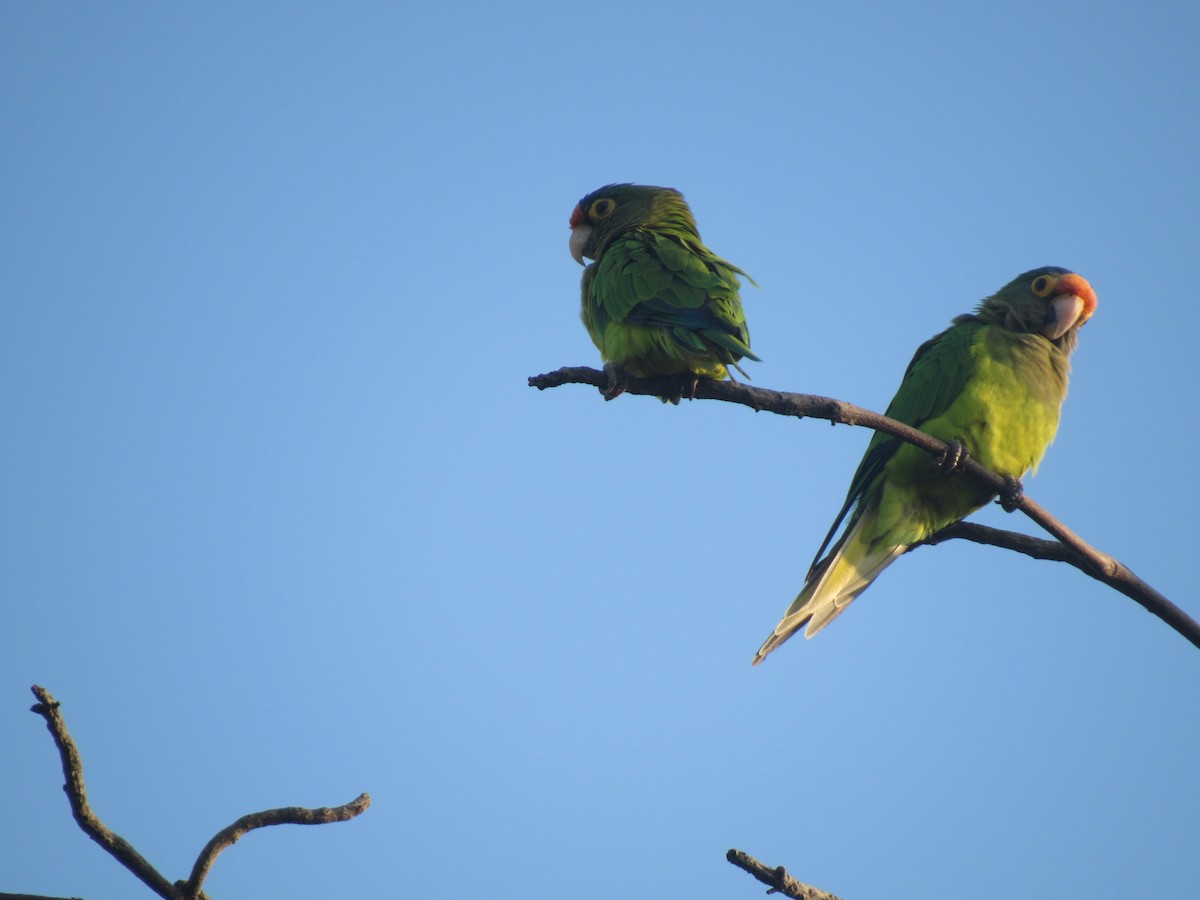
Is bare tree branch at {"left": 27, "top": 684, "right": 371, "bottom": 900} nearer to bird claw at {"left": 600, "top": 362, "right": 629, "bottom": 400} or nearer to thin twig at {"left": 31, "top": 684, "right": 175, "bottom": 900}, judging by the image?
thin twig at {"left": 31, "top": 684, "right": 175, "bottom": 900}

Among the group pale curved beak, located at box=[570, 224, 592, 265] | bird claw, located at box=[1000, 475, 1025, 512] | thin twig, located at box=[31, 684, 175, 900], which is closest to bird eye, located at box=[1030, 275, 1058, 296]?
bird claw, located at box=[1000, 475, 1025, 512]

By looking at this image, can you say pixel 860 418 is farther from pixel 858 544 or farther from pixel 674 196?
pixel 674 196

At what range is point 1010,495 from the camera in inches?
163

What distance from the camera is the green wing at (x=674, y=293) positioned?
4461 mm

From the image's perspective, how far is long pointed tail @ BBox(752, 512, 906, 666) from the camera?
511 cm

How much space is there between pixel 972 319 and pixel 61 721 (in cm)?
564

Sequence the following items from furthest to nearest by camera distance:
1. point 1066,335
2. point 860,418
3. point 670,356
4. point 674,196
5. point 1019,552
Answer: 1. point 674,196
2. point 1066,335
3. point 670,356
4. point 1019,552
5. point 860,418

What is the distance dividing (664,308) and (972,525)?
67.7 inches

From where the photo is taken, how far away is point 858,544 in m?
5.49

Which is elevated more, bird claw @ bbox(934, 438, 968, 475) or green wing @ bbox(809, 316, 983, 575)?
green wing @ bbox(809, 316, 983, 575)

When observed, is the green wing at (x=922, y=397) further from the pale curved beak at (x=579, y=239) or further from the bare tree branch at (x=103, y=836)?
the bare tree branch at (x=103, y=836)

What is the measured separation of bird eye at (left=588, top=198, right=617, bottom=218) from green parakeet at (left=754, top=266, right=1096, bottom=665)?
2.24 meters

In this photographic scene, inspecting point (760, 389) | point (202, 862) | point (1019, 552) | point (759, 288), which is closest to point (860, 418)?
point (760, 389)

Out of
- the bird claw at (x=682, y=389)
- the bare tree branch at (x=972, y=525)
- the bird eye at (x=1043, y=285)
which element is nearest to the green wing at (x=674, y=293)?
the bird claw at (x=682, y=389)
